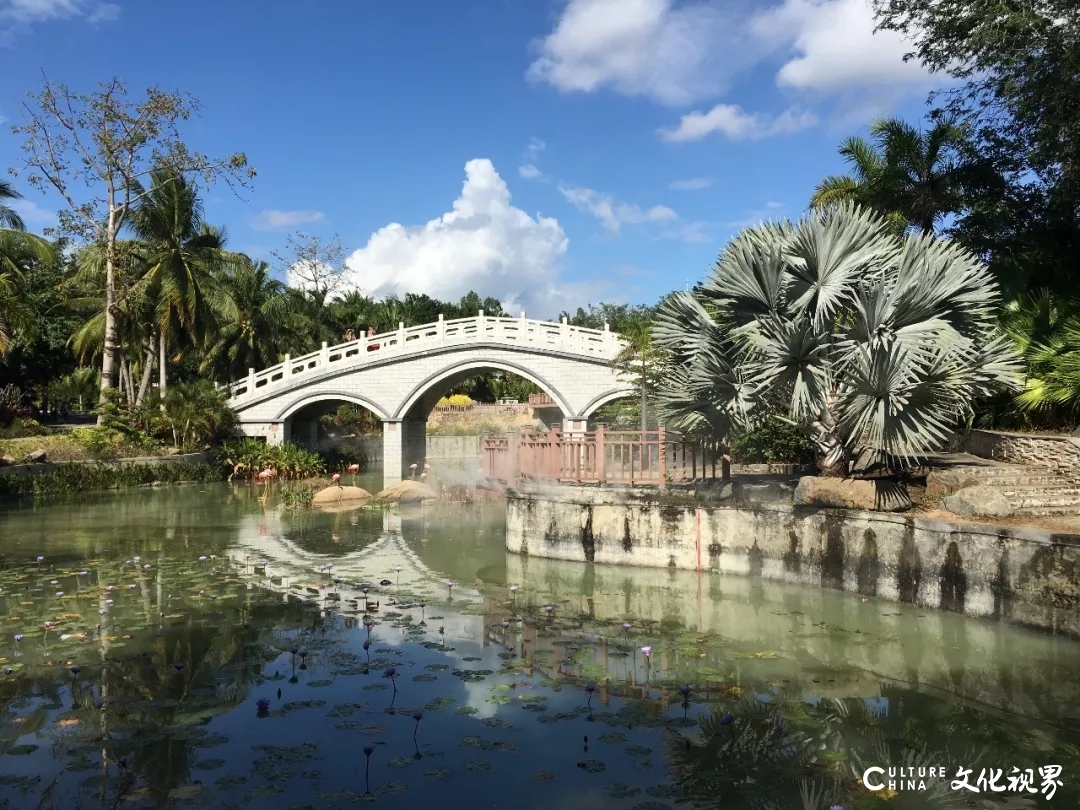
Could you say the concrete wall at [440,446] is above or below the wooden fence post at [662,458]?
above

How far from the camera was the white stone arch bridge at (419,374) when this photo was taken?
26.6 meters

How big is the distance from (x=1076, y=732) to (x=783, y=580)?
13.9 feet

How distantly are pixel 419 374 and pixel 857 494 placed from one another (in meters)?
21.7

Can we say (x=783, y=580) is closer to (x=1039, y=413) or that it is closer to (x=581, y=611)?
(x=581, y=611)

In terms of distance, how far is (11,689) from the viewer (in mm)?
5742

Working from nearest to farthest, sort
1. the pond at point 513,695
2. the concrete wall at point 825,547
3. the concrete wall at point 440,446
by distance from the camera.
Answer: the pond at point 513,695
the concrete wall at point 825,547
the concrete wall at point 440,446

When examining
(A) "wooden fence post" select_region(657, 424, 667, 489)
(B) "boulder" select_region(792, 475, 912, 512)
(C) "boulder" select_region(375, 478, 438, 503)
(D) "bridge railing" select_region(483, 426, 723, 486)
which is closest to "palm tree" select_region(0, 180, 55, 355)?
(C) "boulder" select_region(375, 478, 438, 503)

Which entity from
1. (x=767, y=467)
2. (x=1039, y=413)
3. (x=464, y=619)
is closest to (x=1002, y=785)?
(x=464, y=619)

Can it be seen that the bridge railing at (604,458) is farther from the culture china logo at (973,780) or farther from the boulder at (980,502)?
the culture china logo at (973,780)

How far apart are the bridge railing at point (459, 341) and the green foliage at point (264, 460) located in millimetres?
2747

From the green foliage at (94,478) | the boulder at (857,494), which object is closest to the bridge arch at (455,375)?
the green foliage at (94,478)

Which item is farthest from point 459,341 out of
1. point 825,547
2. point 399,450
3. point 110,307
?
point 825,547

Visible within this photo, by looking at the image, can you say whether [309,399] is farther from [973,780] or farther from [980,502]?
[973,780]

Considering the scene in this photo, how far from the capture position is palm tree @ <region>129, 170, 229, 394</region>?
25.8m
